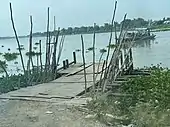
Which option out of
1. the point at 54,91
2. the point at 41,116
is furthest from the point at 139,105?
the point at 54,91

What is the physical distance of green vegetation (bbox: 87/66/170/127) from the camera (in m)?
5.53

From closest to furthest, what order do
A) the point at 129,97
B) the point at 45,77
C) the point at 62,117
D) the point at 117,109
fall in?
the point at 62,117 < the point at 117,109 < the point at 129,97 < the point at 45,77

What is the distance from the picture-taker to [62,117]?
578cm

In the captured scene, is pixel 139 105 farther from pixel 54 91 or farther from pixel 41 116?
pixel 54 91

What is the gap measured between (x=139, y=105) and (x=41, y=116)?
1.91 m

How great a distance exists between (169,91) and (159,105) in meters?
0.61

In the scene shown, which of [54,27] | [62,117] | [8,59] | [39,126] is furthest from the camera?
[8,59]

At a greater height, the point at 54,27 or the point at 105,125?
the point at 54,27

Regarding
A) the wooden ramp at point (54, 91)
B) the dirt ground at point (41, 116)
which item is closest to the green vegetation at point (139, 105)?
the dirt ground at point (41, 116)

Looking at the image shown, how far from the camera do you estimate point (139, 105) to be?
20.3 feet

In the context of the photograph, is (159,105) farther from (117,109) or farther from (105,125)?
(105,125)

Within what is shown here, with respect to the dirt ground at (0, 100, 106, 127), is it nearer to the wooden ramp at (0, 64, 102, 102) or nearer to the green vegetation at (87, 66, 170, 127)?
the green vegetation at (87, 66, 170, 127)

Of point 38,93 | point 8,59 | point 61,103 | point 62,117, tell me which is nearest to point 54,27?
point 38,93

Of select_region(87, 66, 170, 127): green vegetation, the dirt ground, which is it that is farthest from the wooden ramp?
select_region(87, 66, 170, 127): green vegetation
